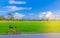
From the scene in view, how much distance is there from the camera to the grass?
2.69m

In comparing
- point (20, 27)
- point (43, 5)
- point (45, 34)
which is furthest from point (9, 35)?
point (43, 5)

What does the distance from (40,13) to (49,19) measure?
8.5 inches

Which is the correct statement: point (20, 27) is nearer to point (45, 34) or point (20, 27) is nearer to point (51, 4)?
point (45, 34)

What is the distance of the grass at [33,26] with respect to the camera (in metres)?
2.69

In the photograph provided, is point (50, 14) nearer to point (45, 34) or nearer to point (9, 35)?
point (45, 34)

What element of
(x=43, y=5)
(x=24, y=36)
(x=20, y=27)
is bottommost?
(x=24, y=36)

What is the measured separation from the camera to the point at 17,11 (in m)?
2.73

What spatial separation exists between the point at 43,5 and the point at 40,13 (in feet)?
0.55

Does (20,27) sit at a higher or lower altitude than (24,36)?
higher

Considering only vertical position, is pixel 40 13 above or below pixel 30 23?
above

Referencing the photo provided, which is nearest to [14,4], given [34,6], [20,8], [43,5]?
[20,8]

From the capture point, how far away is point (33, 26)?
2742 millimetres

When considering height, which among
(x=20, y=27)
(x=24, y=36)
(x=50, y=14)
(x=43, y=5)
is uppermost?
(x=43, y=5)

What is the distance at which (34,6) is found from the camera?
9.05 ft
